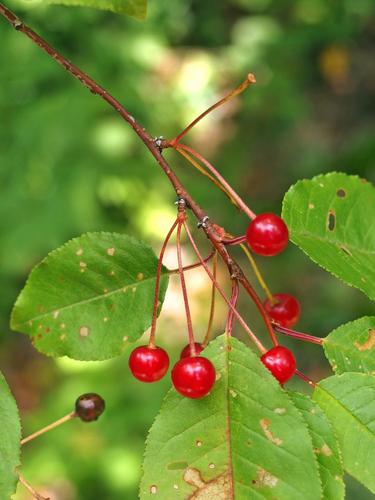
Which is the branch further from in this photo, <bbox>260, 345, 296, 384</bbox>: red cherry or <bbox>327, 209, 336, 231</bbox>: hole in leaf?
<bbox>327, 209, 336, 231</bbox>: hole in leaf

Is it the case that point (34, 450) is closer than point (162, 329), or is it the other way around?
point (34, 450)

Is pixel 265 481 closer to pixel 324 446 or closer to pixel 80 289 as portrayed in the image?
pixel 324 446

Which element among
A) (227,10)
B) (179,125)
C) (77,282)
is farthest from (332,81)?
(77,282)

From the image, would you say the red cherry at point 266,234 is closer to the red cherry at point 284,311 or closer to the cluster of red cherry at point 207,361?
the cluster of red cherry at point 207,361

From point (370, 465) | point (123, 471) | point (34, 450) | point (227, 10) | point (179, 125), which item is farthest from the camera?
point (227, 10)

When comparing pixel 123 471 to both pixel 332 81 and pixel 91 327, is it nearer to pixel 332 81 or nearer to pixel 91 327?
pixel 91 327

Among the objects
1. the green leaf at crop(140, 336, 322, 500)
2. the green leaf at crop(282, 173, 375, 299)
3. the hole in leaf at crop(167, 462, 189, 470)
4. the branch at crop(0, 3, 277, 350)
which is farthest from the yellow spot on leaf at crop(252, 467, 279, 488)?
the green leaf at crop(282, 173, 375, 299)

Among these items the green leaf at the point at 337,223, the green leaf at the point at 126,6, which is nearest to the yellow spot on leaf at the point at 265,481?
the green leaf at the point at 337,223
